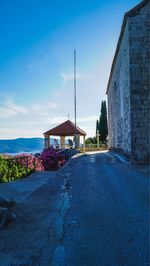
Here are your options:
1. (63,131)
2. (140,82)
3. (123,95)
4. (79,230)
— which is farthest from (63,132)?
(79,230)

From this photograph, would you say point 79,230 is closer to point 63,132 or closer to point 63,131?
point 63,132

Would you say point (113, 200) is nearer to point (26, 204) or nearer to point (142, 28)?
point (26, 204)

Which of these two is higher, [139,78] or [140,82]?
[139,78]

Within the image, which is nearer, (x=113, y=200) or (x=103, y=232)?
(x=103, y=232)

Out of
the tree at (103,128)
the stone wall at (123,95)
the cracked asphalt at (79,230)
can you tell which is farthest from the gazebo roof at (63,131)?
the cracked asphalt at (79,230)

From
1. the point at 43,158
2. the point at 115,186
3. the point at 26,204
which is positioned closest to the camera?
the point at 26,204

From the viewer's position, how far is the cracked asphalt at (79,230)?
315 cm

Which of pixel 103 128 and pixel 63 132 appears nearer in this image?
pixel 63 132

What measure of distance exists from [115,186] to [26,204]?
2.76 meters

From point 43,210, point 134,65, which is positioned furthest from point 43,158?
point 43,210

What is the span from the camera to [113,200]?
19.5 ft

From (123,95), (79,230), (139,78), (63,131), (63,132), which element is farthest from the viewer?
(63,131)

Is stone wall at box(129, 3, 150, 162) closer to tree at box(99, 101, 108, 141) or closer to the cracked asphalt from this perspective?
the cracked asphalt

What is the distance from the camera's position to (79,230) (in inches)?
160
